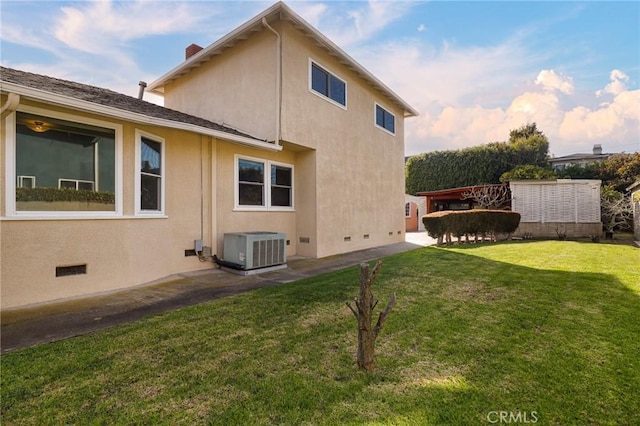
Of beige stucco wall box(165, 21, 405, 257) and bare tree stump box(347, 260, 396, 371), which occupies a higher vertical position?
beige stucco wall box(165, 21, 405, 257)

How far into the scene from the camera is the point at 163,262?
6930 millimetres

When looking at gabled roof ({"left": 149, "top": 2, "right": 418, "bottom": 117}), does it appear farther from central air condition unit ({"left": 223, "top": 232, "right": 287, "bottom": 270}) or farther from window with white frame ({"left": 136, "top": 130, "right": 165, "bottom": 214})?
central air condition unit ({"left": 223, "top": 232, "right": 287, "bottom": 270})

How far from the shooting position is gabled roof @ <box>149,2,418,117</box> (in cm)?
806

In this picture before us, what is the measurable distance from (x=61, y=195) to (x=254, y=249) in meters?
3.86

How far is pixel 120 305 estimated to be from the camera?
5023 mm

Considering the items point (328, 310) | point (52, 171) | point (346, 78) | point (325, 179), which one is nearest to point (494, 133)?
point (346, 78)

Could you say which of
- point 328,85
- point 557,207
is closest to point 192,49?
point 328,85

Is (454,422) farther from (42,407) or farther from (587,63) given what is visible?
(587,63)

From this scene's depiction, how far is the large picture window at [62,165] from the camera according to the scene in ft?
16.5

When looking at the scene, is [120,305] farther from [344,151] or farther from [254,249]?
[344,151]

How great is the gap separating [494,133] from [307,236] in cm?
2454

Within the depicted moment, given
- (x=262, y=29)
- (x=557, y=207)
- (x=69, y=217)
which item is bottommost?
(x=69, y=217)

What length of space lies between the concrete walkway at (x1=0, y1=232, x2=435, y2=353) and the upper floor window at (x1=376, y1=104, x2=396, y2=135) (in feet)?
28.0

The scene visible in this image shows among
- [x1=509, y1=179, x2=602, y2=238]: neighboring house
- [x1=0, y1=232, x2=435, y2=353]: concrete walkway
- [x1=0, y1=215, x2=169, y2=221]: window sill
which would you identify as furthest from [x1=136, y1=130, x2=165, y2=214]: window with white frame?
[x1=509, y1=179, x2=602, y2=238]: neighboring house
